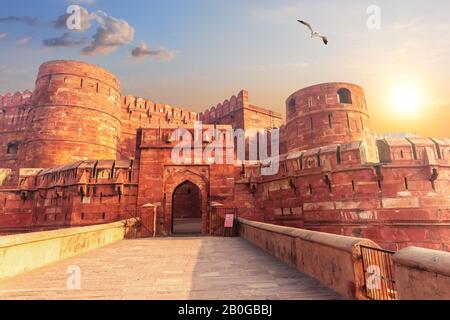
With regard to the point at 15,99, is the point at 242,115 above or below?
below

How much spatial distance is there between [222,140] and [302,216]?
5.30 m

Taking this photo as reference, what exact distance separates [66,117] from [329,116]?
60.1ft

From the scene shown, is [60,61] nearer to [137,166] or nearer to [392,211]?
[137,166]

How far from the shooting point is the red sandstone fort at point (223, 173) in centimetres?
929

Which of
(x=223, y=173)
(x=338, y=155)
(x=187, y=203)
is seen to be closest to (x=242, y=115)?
(x=187, y=203)

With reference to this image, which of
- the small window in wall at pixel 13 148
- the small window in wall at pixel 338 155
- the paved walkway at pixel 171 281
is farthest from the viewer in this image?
the small window in wall at pixel 13 148

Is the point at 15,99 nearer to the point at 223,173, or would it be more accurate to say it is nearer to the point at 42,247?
the point at 223,173

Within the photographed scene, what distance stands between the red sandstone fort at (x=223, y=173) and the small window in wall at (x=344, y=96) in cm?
7

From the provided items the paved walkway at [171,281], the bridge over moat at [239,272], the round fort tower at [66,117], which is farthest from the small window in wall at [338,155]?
the round fort tower at [66,117]

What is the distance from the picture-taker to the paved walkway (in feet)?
9.82

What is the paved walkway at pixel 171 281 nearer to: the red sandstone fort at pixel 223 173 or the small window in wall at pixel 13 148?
the red sandstone fort at pixel 223 173

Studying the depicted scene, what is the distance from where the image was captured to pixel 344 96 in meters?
17.7
